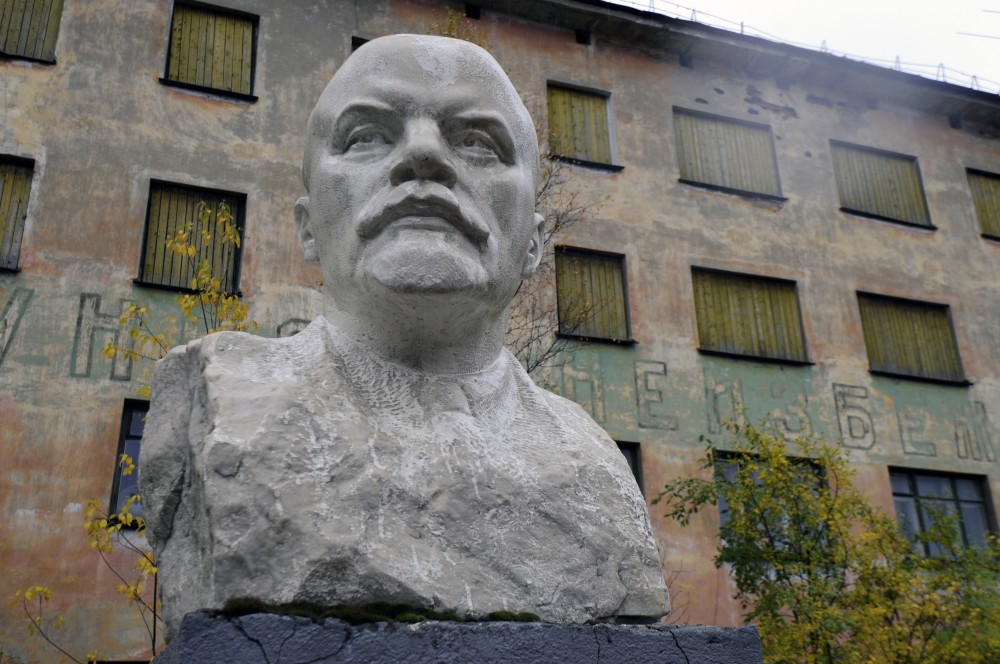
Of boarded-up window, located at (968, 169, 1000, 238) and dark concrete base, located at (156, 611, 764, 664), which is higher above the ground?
boarded-up window, located at (968, 169, 1000, 238)

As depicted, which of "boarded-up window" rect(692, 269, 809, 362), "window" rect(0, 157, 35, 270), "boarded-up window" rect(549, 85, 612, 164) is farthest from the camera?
"boarded-up window" rect(549, 85, 612, 164)

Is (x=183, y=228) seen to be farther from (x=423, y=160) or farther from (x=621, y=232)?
(x=423, y=160)

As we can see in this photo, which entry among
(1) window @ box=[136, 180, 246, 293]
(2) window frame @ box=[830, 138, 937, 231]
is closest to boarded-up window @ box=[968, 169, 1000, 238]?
(2) window frame @ box=[830, 138, 937, 231]

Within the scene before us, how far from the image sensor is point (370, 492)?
247 cm

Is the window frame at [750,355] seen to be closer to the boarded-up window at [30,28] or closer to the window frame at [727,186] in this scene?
the window frame at [727,186]

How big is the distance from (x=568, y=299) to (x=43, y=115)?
5920 millimetres

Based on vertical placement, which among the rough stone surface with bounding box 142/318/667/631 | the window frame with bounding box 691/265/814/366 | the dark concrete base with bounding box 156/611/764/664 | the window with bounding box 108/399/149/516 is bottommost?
the dark concrete base with bounding box 156/611/764/664

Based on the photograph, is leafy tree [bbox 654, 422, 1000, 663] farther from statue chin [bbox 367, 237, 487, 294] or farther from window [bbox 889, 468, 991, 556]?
statue chin [bbox 367, 237, 487, 294]

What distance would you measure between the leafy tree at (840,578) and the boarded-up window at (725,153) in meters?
5.48

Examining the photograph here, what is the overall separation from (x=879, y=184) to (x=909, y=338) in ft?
8.26

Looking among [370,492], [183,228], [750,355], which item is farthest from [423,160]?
[750,355]

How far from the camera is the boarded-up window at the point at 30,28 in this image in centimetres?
1077

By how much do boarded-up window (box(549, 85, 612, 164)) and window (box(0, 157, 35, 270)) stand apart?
6153 millimetres

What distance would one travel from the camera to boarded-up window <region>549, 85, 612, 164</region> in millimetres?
13070
